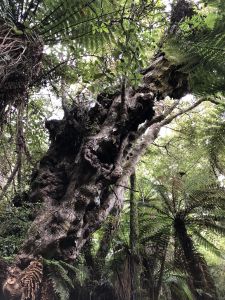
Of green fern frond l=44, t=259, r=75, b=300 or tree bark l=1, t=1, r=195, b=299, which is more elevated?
tree bark l=1, t=1, r=195, b=299

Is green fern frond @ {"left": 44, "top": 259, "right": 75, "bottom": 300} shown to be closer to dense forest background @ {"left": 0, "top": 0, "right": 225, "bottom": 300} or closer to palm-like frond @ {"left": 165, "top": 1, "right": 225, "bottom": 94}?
dense forest background @ {"left": 0, "top": 0, "right": 225, "bottom": 300}

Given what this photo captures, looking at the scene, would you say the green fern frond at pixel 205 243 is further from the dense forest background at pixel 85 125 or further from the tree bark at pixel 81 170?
the tree bark at pixel 81 170

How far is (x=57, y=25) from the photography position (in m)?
3.42

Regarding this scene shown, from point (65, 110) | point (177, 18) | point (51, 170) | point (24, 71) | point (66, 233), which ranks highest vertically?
point (177, 18)

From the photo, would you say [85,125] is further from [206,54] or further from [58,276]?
[58,276]

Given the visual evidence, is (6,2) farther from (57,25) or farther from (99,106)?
(99,106)

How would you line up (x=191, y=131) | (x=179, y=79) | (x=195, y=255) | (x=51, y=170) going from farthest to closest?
(x=191, y=131) → (x=195, y=255) → (x=179, y=79) → (x=51, y=170)

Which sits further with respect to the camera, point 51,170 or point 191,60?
point 51,170

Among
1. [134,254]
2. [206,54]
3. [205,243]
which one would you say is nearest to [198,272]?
[134,254]

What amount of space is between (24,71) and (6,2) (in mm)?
581

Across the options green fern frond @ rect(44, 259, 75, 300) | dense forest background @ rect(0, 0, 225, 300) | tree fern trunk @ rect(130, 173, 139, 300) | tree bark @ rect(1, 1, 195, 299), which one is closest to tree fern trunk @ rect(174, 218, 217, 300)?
dense forest background @ rect(0, 0, 225, 300)

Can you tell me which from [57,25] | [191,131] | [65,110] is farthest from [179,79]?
[191,131]

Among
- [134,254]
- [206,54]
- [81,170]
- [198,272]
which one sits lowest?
[198,272]

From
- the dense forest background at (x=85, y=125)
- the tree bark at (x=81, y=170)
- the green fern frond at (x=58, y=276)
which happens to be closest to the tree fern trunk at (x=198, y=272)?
the dense forest background at (x=85, y=125)
